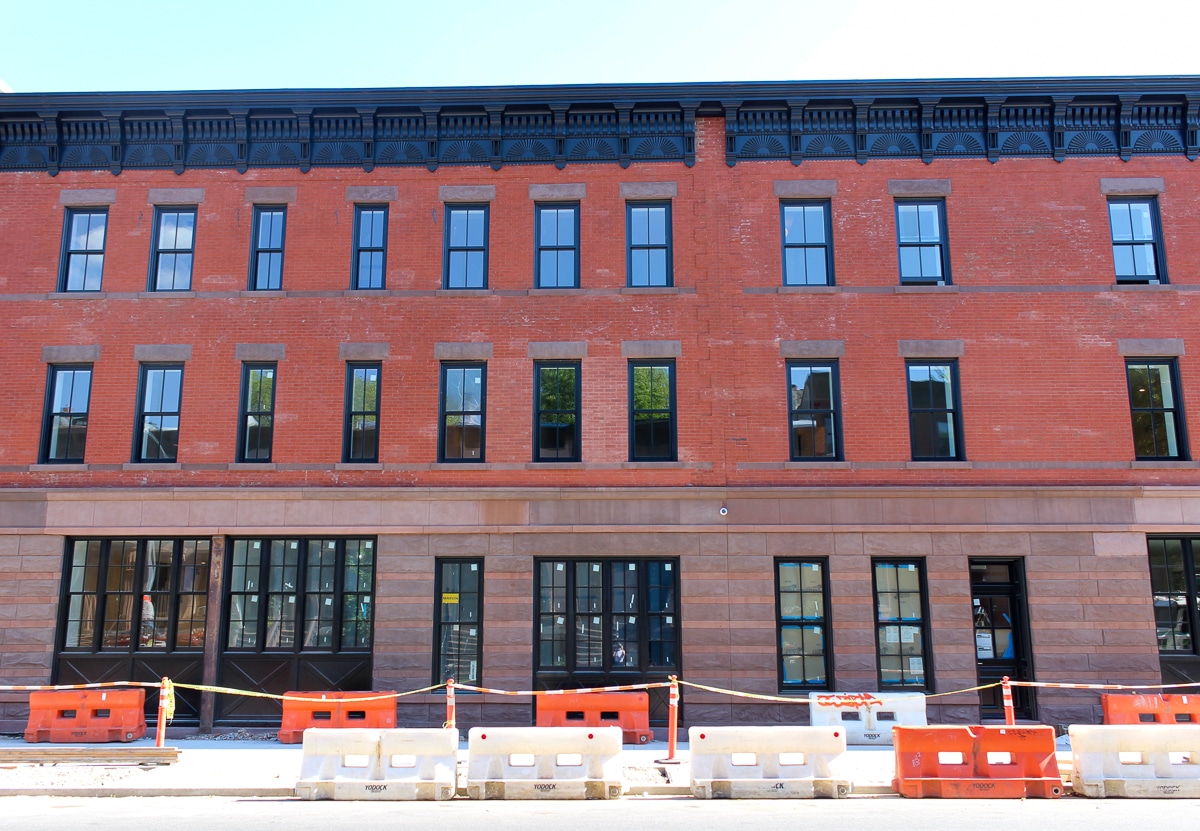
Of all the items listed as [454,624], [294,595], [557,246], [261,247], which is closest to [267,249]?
[261,247]

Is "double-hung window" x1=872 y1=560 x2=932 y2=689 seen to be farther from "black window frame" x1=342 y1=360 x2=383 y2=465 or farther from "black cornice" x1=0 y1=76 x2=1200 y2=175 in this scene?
"black window frame" x1=342 y1=360 x2=383 y2=465

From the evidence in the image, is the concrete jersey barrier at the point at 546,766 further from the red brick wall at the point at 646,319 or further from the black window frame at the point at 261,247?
the black window frame at the point at 261,247

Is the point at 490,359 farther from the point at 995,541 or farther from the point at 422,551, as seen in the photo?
the point at 995,541

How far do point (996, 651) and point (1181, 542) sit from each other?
12.8 feet

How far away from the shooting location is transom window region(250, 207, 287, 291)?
56.4 feet

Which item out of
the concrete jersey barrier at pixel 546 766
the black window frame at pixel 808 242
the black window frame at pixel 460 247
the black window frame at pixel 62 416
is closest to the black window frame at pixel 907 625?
the black window frame at pixel 808 242

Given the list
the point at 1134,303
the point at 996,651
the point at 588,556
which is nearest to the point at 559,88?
the point at 588,556

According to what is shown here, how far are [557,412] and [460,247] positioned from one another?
3.75 metres

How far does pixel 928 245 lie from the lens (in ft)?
55.9

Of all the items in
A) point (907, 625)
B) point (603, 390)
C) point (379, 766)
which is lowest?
point (379, 766)

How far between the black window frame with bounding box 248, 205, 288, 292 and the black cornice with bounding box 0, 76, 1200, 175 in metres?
0.92

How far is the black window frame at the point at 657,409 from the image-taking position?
1639cm

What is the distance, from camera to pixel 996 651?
15914 millimetres

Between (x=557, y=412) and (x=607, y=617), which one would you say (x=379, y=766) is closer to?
(x=607, y=617)
